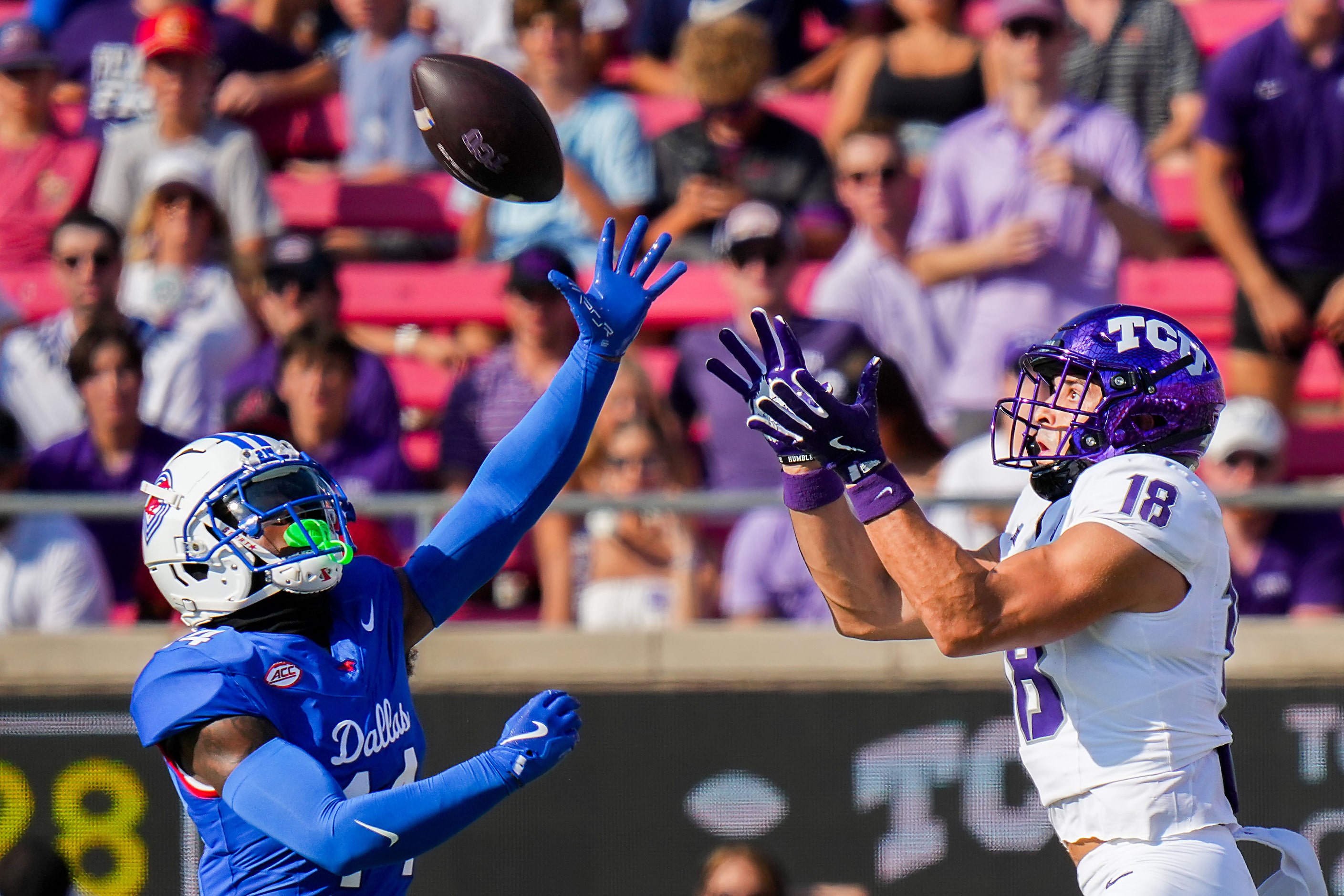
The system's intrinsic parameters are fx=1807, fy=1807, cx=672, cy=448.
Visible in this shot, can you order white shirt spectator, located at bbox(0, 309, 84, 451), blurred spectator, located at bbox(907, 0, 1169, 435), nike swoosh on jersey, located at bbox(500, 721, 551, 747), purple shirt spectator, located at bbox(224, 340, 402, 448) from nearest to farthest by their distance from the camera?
nike swoosh on jersey, located at bbox(500, 721, 551, 747) → purple shirt spectator, located at bbox(224, 340, 402, 448) → blurred spectator, located at bbox(907, 0, 1169, 435) → white shirt spectator, located at bbox(0, 309, 84, 451)

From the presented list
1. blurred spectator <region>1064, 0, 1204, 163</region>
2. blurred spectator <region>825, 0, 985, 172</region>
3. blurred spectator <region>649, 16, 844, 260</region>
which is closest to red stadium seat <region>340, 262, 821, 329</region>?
blurred spectator <region>649, 16, 844, 260</region>

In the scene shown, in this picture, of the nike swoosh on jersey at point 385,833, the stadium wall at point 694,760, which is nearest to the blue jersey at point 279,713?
the nike swoosh on jersey at point 385,833

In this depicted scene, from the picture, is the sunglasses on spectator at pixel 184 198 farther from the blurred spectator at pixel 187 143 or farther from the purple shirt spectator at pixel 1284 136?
the purple shirt spectator at pixel 1284 136

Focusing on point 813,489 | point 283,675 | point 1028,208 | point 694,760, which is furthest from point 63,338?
point 813,489

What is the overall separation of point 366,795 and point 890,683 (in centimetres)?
279

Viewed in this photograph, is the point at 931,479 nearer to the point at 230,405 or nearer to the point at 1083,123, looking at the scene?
the point at 1083,123

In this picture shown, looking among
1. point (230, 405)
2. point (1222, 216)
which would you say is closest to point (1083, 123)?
point (1222, 216)

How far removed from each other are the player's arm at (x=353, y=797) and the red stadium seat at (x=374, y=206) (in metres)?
5.63

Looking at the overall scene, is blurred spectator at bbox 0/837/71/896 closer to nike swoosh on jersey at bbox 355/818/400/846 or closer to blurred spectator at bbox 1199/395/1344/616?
nike swoosh on jersey at bbox 355/818/400/846

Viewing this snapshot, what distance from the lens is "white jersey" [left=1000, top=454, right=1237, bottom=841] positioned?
326cm

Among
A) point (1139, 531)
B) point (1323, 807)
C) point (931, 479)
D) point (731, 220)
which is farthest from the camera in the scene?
point (731, 220)

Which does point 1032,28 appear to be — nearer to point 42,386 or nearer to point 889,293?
point 889,293

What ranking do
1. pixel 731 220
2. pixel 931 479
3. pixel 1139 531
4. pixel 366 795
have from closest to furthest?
pixel 366 795, pixel 1139 531, pixel 931 479, pixel 731 220

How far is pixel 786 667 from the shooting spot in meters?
5.52
